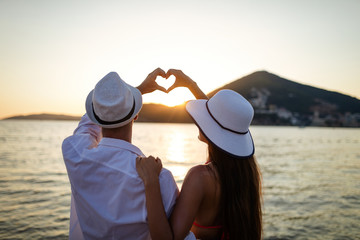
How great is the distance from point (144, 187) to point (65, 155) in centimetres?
63

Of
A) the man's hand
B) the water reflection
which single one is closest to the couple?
the man's hand

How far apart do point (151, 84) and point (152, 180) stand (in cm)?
117

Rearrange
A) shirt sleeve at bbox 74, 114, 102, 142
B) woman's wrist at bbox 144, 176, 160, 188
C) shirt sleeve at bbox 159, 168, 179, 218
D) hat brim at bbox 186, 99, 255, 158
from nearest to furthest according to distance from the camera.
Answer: woman's wrist at bbox 144, 176, 160, 188 → shirt sleeve at bbox 159, 168, 179, 218 → hat brim at bbox 186, 99, 255, 158 → shirt sleeve at bbox 74, 114, 102, 142

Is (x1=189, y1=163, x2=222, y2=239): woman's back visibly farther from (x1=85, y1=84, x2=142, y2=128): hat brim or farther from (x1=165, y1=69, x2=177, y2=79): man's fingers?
(x1=165, y1=69, x2=177, y2=79): man's fingers

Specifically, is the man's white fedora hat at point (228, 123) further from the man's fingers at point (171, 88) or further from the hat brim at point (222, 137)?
the man's fingers at point (171, 88)

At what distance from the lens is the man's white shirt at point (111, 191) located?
175cm

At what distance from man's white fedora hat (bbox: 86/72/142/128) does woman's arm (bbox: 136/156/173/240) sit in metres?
0.36

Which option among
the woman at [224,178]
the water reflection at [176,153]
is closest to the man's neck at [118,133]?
the woman at [224,178]

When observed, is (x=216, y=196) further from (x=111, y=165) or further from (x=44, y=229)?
(x=44, y=229)

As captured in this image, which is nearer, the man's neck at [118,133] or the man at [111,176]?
the man at [111,176]

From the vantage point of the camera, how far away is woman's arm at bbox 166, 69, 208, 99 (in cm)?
272

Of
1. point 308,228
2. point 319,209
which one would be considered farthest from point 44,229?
point 319,209

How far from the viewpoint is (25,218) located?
834cm

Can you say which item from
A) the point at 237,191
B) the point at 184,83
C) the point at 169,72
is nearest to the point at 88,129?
the point at 169,72
